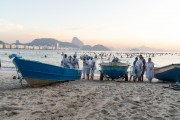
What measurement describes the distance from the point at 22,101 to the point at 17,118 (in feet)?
7.74

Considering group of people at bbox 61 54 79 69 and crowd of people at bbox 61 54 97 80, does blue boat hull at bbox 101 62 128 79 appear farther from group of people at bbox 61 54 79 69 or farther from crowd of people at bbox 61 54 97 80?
group of people at bbox 61 54 79 69

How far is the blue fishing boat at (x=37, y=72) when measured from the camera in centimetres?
1323

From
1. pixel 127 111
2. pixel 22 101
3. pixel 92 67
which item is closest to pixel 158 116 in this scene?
pixel 127 111

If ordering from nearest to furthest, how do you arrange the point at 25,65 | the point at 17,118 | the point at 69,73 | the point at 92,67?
the point at 17,118 → the point at 25,65 → the point at 69,73 → the point at 92,67

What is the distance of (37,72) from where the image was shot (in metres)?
13.6

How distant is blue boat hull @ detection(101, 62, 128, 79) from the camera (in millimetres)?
18516

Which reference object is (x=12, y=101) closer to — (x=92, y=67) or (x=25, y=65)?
(x=25, y=65)

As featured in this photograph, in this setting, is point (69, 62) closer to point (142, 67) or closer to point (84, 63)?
point (84, 63)

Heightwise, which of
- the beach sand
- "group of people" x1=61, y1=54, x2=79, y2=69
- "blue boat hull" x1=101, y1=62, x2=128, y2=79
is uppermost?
"group of people" x1=61, y1=54, x2=79, y2=69

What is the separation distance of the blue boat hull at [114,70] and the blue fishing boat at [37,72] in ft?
13.4

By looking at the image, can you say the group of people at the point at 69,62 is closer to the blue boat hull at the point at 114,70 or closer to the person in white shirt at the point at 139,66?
the blue boat hull at the point at 114,70

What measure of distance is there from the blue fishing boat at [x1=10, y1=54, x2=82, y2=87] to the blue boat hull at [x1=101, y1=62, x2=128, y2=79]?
4.08m

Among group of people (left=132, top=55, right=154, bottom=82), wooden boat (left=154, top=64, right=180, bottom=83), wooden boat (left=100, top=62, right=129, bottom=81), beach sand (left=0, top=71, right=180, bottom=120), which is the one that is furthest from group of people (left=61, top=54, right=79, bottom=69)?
beach sand (left=0, top=71, right=180, bottom=120)

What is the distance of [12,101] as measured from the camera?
31.5 ft
